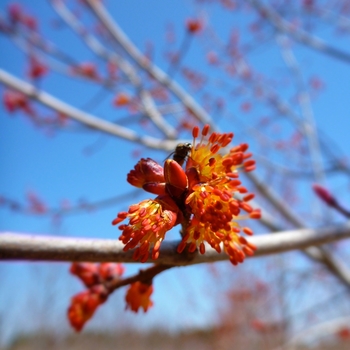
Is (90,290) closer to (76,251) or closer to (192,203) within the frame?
(76,251)

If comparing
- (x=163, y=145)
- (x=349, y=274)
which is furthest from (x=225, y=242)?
(x=349, y=274)

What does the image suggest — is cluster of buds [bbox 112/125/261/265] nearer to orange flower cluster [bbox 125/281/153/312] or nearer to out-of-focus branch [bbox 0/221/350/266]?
out-of-focus branch [bbox 0/221/350/266]

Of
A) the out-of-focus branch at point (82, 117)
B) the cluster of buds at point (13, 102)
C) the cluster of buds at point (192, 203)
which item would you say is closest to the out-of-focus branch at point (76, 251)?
the cluster of buds at point (192, 203)

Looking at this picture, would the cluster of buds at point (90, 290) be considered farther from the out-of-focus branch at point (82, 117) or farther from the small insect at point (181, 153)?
the out-of-focus branch at point (82, 117)

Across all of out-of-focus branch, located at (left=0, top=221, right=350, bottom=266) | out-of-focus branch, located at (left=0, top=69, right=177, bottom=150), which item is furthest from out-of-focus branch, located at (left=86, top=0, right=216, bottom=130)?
out-of-focus branch, located at (left=0, top=221, right=350, bottom=266)

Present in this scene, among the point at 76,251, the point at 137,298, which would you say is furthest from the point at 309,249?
the point at 76,251

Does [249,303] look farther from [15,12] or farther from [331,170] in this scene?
[15,12]
